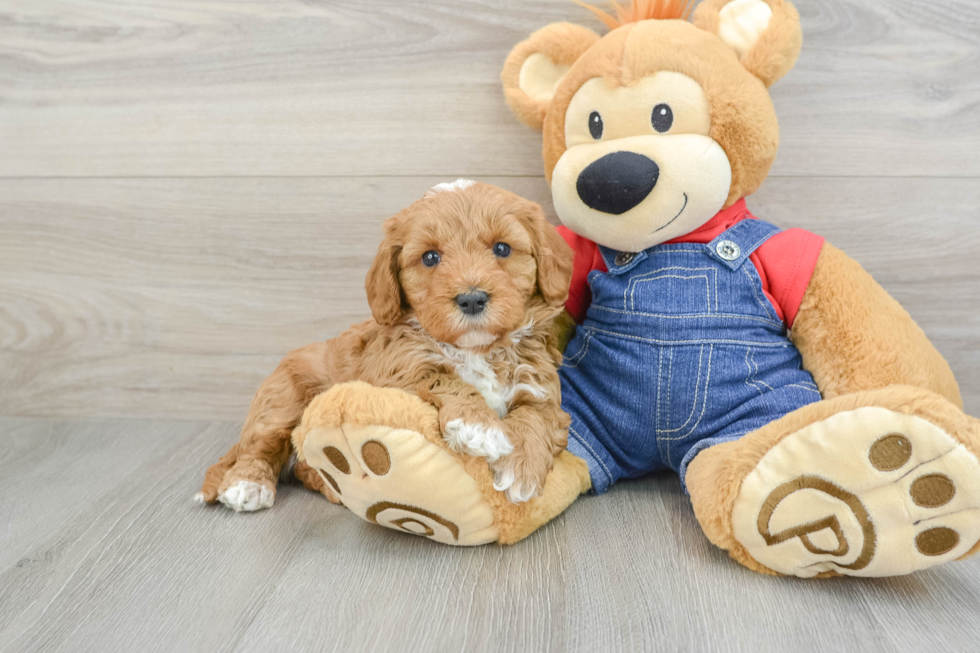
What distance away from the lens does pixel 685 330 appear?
1.17m

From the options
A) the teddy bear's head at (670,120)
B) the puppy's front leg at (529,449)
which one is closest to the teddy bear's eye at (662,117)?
the teddy bear's head at (670,120)

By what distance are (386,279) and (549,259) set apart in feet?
0.90

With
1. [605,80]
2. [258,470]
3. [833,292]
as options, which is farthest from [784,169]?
[258,470]

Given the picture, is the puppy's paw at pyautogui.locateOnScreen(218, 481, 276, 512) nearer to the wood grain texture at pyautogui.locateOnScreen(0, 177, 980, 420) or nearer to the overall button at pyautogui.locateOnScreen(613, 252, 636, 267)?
the wood grain texture at pyautogui.locateOnScreen(0, 177, 980, 420)

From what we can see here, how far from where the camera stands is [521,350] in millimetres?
1179

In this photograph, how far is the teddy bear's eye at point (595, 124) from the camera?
1189mm

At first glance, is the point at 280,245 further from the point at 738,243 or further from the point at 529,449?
the point at 738,243

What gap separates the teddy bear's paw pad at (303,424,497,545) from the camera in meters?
1.00

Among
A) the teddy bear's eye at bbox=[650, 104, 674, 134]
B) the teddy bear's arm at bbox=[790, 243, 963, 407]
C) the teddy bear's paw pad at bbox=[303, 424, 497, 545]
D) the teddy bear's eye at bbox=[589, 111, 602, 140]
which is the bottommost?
the teddy bear's paw pad at bbox=[303, 424, 497, 545]

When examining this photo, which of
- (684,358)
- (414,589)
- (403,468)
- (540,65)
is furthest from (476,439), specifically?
(540,65)

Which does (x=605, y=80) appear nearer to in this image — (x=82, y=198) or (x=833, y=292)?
(x=833, y=292)

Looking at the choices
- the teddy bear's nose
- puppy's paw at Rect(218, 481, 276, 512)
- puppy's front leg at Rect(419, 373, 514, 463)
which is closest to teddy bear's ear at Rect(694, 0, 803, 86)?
the teddy bear's nose

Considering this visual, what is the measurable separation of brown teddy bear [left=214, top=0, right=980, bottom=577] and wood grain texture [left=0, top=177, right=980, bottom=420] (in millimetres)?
340

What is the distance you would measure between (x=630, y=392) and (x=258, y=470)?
2.43 feet
